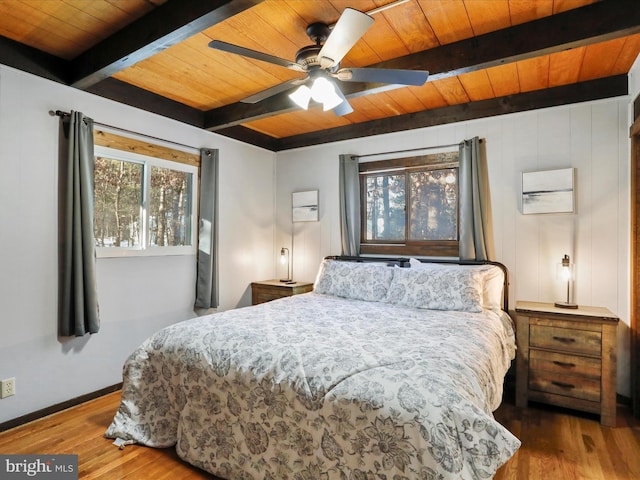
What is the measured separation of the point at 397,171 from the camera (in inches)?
152

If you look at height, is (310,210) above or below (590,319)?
above

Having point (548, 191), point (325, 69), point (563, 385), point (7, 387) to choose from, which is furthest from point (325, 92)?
point (7, 387)

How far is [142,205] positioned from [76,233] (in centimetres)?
73

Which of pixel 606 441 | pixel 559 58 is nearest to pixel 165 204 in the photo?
pixel 559 58

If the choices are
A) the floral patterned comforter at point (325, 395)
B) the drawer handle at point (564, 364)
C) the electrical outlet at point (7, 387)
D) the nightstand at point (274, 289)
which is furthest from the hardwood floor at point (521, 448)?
the nightstand at point (274, 289)

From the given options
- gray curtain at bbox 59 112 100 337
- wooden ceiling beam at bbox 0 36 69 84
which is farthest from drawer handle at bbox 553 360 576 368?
wooden ceiling beam at bbox 0 36 69 84

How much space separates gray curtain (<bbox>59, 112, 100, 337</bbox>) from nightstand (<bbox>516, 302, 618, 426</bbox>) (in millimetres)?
3260

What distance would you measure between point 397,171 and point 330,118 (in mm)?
907

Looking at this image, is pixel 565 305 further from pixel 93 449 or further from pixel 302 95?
pixel 93 449

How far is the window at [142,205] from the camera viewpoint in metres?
3.01

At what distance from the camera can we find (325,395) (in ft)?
5.06

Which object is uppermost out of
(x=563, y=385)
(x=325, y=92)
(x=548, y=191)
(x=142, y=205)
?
(x=325, y=92)

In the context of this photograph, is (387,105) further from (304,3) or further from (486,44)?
(304,3)

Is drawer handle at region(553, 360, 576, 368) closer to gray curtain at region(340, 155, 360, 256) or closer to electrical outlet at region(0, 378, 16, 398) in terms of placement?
gray curtain at region(340, 155, 360, 256)
